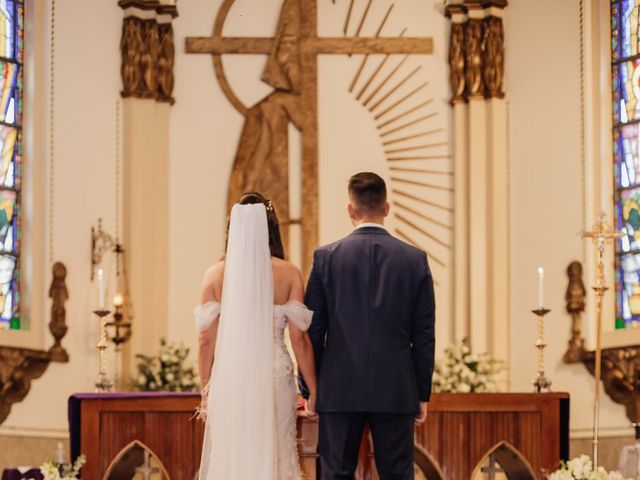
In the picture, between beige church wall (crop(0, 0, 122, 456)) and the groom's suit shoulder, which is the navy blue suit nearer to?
the groom's suit shoulder

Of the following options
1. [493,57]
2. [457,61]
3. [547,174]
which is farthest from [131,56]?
[547,174]

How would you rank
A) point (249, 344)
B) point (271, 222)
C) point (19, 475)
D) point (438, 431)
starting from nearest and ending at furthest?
point (249, 344) → point (271, 222) → point (438, 431) → point (19, 475)

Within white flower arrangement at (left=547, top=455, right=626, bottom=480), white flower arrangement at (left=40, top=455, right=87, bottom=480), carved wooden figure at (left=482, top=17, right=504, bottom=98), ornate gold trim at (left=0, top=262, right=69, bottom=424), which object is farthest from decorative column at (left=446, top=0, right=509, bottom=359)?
white flower arrangement at (left=40, top=455, right=87, bottom=480)

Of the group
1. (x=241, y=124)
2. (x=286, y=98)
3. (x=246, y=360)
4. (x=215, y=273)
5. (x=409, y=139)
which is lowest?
(x=246, y=360)

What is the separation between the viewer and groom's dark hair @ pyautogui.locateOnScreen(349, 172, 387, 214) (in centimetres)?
595

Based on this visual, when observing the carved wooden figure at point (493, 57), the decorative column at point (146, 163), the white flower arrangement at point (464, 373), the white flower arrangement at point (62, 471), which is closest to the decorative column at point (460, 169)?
the carved wooden figure at point (493, 57)

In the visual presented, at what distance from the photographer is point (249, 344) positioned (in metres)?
6.42

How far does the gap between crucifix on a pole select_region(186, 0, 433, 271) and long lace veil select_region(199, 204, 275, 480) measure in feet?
13.1

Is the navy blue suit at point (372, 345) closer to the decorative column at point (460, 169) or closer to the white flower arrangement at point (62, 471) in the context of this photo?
the white flower arrangement at point (62, 471)

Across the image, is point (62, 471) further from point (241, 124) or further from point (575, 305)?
point (575, 305)

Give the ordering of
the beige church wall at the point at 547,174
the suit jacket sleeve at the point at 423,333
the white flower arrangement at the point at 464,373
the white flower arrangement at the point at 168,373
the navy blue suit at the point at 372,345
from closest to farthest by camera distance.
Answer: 1. the navy blue suit at the point at 372,345
2. the suit jacket sleeve at the point at 423,333
3. the white flower arrangement at the point at 464,373
4. the white flower arrangement at the point at 168,373
5. the beige church wall at the point at 547,174

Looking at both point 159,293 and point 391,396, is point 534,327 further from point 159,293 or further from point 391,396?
point 391,396

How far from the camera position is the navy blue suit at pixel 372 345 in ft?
19.2

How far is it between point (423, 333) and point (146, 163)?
16.2ft
